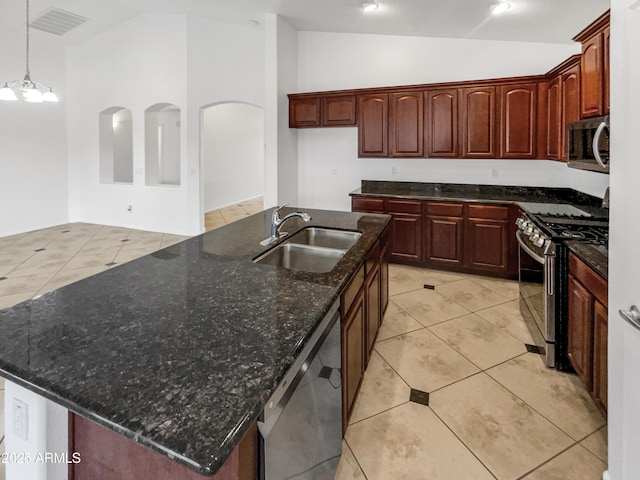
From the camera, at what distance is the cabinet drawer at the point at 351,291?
161 centimetres

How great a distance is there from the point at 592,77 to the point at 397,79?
2.84 meters

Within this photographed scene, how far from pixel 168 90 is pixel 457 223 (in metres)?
5.05

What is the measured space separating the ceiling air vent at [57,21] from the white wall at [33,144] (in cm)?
21

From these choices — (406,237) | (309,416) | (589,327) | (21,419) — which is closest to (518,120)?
(406,237)

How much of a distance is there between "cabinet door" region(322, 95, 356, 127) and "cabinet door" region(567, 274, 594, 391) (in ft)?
11.5

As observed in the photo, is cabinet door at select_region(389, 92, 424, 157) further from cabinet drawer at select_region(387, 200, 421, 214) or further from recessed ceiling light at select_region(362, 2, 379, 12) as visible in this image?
recessed ceiling light at select_region(362, 2, 379, 12)

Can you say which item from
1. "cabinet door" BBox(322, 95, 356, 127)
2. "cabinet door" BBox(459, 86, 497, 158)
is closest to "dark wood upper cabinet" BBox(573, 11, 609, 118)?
"cabinet door" BBox(459, 86, 497, 158)

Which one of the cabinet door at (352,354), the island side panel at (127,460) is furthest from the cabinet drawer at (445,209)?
the island side panel at (127,460)

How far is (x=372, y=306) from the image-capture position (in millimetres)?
2371

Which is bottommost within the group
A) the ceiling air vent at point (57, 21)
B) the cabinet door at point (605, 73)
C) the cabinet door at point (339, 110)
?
the cabinet door at point (605, 73)

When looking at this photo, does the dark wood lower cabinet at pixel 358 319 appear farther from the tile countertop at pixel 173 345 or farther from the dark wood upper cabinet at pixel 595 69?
the dark wood upper cabinet at pixel 595 69

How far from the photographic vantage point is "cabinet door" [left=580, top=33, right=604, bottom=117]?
238 centimetres

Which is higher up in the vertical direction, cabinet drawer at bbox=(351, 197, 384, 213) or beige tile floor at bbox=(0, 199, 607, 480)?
cabinet drawer at bbox=(351, 197, 384, 213)

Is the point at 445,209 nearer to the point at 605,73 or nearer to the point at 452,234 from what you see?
the point at 452,234
